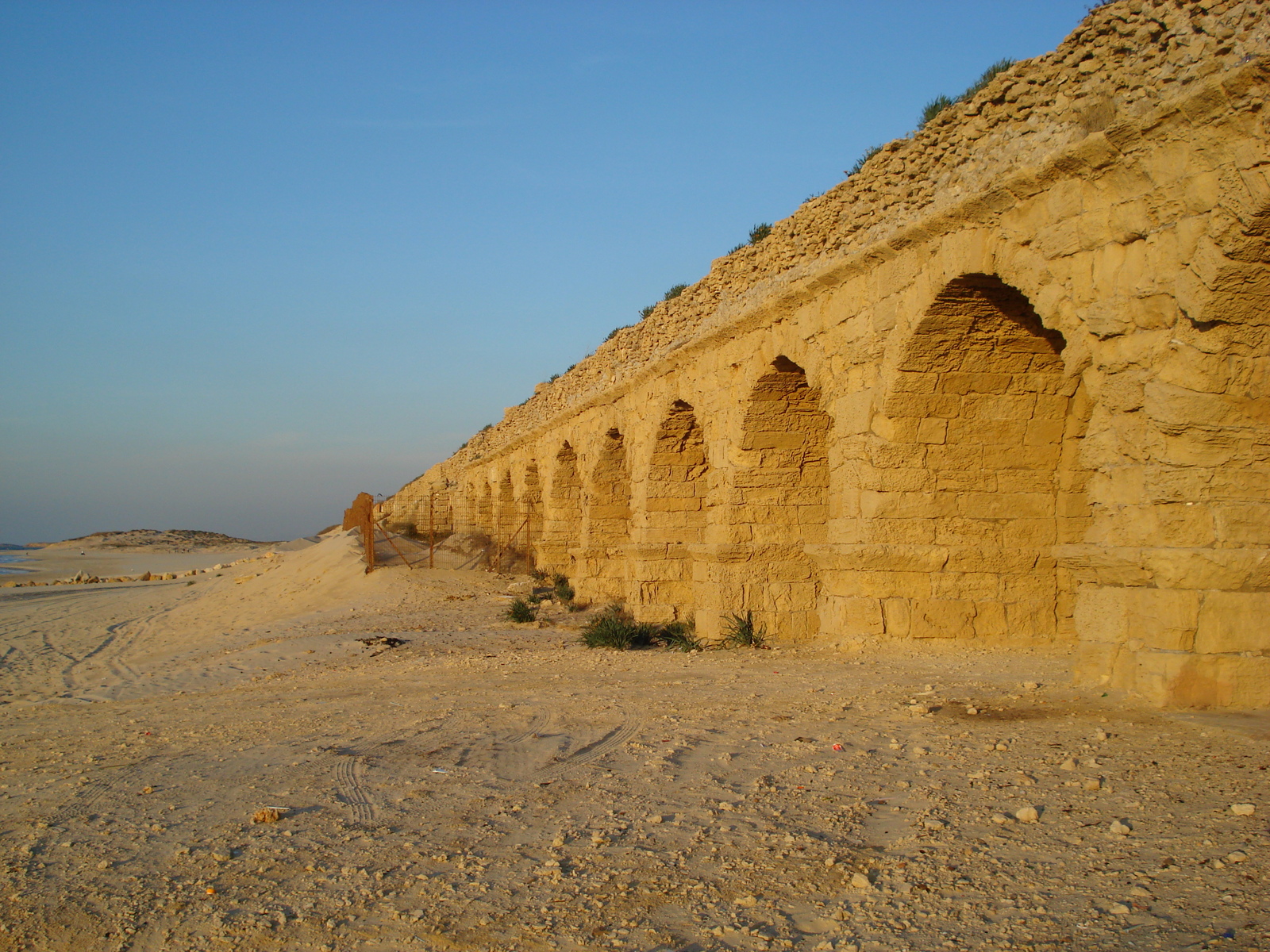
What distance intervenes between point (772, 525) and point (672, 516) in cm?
224

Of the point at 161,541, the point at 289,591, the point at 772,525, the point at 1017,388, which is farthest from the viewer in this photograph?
the point at 161,541

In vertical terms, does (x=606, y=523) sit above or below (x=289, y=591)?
above

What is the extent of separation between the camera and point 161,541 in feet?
181

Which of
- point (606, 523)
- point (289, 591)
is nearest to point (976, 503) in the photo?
point (606, 523)

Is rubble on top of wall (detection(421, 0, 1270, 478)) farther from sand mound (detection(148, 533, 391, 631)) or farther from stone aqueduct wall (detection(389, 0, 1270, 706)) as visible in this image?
sand mound (detection(148, 533, 391, 631))

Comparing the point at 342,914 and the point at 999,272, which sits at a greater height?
the point at 999,272

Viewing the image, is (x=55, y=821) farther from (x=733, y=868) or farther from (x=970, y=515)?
(x=970, y=515)

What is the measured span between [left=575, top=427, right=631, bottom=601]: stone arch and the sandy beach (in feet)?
22.3

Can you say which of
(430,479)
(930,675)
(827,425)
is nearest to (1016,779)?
(930,675)

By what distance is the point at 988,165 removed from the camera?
19.7 ft

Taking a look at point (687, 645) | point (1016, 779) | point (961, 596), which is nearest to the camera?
point (1016, 779)

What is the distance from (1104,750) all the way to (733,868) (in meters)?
1.98

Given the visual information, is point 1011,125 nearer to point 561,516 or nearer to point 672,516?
point 672,516

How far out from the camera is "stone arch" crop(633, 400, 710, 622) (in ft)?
36.7
